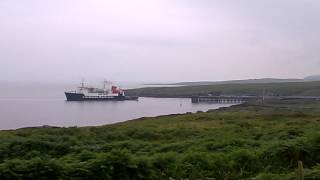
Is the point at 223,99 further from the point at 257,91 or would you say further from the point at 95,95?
the point at 95,95

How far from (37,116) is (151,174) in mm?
84136

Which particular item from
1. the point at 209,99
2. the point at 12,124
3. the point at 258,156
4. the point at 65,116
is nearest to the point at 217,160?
the point at 258,156

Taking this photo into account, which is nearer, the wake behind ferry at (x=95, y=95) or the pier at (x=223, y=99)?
the pier at (x=223, y=99)

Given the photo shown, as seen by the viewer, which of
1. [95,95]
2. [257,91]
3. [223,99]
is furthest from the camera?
[257,91]

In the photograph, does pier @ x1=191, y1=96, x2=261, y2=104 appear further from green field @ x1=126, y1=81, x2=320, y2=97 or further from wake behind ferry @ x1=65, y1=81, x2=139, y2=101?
wake behind ferry @ x1=65, y1=81, x2=139, y2=101

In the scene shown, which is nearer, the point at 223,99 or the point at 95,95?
the point at 223,99

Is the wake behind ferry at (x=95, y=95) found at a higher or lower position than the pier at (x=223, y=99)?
higher

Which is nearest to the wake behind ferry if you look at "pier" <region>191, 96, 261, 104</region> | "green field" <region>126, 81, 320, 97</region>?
"pier" <region>191, 96, 261, 104</region>

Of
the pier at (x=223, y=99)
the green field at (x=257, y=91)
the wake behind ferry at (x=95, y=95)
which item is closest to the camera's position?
the pier at (x=223, y=99)

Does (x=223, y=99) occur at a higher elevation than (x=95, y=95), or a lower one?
lower

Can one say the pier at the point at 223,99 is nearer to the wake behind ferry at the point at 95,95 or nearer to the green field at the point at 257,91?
the green field at the point at 257,91

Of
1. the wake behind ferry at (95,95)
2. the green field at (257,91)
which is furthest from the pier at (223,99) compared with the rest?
the wake behind ferry at (95,95)

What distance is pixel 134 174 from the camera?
1294cm

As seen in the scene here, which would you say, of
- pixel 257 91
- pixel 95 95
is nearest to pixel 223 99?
pixel 257 91
